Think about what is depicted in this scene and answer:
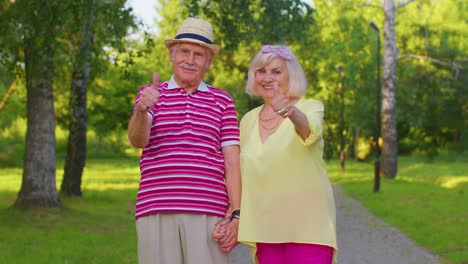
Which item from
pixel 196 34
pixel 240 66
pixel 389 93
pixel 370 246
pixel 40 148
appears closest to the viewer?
pixel 196 34

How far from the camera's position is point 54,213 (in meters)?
15.6

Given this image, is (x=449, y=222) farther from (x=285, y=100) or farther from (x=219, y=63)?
(x=219, y=63)

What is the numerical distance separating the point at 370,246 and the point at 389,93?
67.8ft

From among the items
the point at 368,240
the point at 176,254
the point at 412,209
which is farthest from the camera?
the point at 412,209

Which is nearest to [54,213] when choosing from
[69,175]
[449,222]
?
[69,175]

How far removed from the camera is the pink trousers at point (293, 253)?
4.70 metres

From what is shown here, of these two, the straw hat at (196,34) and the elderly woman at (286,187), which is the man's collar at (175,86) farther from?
the elderly woman at (286,187)

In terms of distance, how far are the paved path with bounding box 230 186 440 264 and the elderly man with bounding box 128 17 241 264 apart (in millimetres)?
6743

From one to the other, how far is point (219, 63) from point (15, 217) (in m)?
49.2

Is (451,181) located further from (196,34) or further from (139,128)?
(139,128)

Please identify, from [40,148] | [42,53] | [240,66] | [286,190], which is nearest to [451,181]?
[40,148]

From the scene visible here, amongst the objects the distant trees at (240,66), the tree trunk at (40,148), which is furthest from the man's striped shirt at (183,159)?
the tree trunk at (40,148)

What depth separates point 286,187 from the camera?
4691 millimetres

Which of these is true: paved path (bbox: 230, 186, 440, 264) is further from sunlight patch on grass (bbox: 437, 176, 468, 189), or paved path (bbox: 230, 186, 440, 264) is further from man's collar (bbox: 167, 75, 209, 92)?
sunlight patch on grass (bbox: 437, 176, 468, 189)
